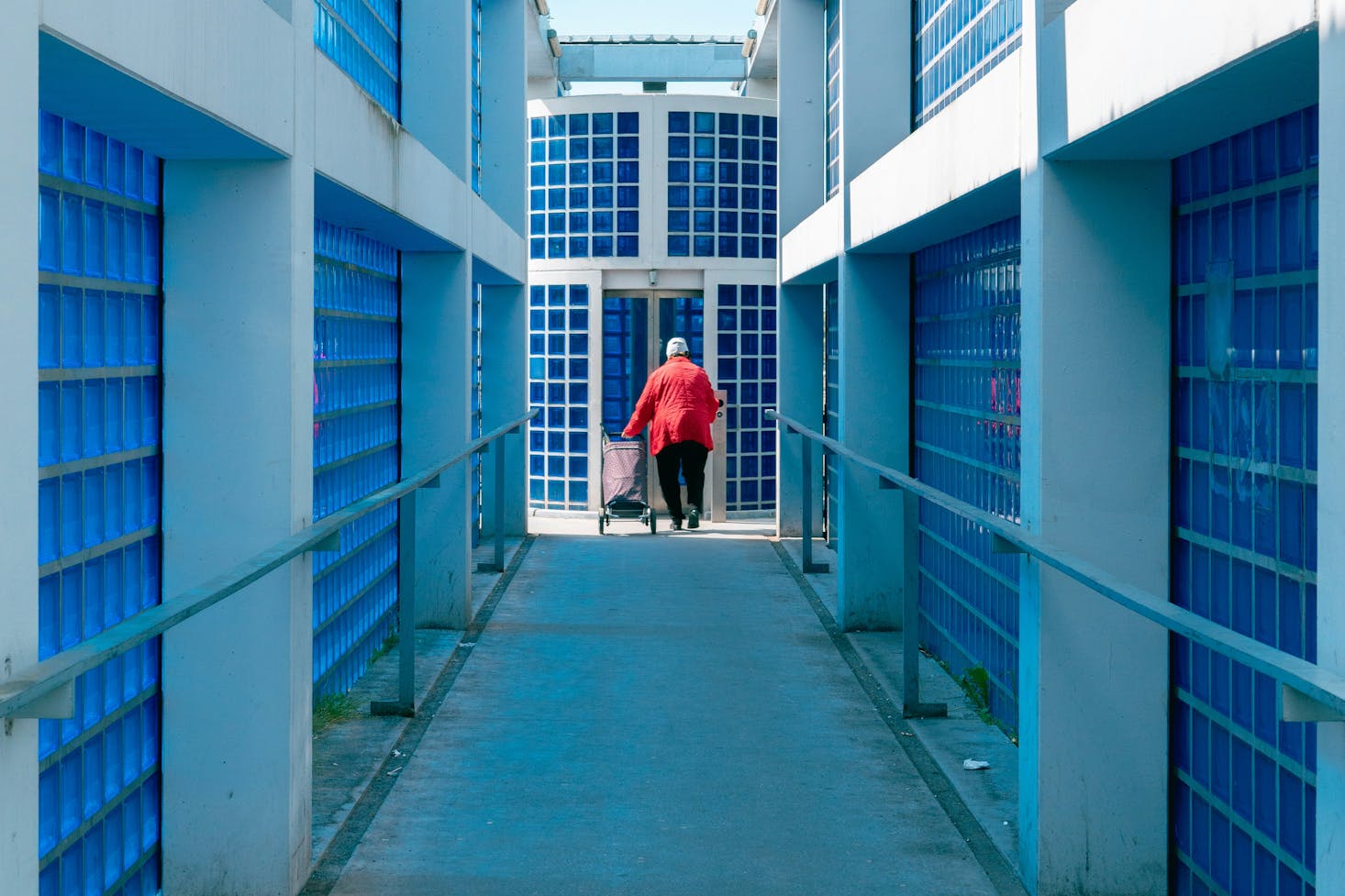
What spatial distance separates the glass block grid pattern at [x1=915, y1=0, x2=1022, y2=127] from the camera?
20.9ft

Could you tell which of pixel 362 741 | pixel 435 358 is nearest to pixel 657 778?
pixel 362 741

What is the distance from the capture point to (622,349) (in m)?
14.8

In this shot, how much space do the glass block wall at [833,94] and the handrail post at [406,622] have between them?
588 centimetres

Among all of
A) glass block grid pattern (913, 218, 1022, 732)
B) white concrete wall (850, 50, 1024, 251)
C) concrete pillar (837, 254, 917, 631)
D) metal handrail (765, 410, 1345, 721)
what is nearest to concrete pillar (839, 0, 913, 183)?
concrete pillar (837, 254, 917, 631)

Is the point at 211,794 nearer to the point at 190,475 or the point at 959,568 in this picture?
the point at 190,475

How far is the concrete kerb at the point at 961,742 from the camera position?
17.0ft

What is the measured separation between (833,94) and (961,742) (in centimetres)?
678

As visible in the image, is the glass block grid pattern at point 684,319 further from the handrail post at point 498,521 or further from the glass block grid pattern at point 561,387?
the handrail post at point 498,521

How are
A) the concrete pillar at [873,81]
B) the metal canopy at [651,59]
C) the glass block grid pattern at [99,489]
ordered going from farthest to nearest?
1. the metal canopy at [651,59]
2. the concrete pillar at [873,81]
3. the glass block grid pattern at [99,489]

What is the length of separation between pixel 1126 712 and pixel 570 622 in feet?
16.0

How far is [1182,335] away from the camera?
14.1 ft

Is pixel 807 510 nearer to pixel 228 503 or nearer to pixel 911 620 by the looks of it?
pixel 911 620

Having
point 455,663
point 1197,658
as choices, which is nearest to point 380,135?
point 455,663

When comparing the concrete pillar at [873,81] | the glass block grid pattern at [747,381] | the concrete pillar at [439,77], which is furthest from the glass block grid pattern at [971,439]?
the glass block grid pattern at [747,381]
